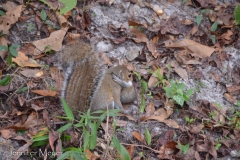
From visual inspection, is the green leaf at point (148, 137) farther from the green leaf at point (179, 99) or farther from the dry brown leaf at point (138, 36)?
the dry brown leaf at point (138, 36)

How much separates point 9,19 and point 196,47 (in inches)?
103

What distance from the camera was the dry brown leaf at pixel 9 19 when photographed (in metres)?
4.32

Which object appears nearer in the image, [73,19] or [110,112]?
[110,112]

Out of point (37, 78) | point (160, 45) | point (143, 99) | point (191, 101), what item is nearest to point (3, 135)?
point (37, 78)

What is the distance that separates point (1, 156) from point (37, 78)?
1099 millimetres

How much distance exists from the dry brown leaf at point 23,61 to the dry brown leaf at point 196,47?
1.95 metres

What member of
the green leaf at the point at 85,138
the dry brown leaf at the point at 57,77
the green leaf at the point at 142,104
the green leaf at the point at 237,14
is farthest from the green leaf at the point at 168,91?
the green leaf at the point at 237,14

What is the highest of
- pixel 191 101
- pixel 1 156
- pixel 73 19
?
pixel 73 19

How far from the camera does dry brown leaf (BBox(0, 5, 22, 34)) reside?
4320 mm

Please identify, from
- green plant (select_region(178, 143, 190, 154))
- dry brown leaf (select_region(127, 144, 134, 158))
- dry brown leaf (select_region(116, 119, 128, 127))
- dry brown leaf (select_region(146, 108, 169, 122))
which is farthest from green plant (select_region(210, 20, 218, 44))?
dry brown leaf (select_region(127, 144, 134, 158))

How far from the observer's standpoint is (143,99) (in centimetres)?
423

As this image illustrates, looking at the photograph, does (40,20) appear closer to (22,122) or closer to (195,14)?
(22,122)

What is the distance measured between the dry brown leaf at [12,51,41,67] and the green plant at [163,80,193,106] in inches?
63.6

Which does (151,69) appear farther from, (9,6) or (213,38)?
(9,6)
